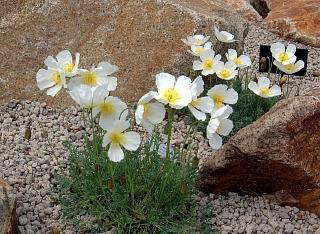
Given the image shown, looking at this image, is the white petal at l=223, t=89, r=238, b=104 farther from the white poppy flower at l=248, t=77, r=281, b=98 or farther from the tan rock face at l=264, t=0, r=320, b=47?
the tan rock face at l=264, t=0, r=320, b=47

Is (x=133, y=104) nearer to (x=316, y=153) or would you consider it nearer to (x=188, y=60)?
(x=188, y=60)

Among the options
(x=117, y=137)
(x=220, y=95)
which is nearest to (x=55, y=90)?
(x=117, y=137)

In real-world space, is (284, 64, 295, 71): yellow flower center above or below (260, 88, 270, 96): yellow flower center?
below

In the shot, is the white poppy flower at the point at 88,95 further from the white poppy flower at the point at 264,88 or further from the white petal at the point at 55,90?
the white poppy flower at the point at 264,88

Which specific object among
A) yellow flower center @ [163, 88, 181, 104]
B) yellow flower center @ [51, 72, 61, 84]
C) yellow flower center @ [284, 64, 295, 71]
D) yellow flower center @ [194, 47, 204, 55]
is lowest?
yellow flower center @ [284, 64, 295, 71]

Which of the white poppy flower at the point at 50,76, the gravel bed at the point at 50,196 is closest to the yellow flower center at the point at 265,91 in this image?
the gravel bed at the point at 50,196

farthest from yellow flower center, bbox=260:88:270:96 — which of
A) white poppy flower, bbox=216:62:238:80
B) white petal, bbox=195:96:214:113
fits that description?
white petal, bbox=195:96:214:113

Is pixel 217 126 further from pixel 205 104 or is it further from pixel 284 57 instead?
pixel 284 57

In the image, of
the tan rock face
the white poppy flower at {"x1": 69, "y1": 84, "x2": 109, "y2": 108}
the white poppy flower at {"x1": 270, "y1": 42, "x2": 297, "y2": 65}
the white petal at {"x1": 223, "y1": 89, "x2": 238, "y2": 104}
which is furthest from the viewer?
the tan rock face
